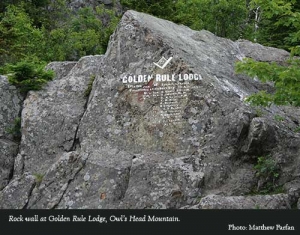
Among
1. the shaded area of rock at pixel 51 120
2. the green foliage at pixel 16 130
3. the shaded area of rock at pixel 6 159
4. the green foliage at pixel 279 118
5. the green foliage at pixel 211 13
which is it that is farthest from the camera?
the green foliage at pixel 211 13

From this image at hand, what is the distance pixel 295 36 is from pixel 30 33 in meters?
13.8

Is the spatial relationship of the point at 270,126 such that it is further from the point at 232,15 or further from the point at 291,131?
the point at 232,15

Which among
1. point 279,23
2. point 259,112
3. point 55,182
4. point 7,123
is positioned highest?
point 279,23

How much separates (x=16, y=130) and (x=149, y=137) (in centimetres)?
359

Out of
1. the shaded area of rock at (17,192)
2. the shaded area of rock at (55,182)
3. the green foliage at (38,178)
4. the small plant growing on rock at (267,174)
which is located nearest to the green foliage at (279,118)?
the small plant growing on rock at (267,174)

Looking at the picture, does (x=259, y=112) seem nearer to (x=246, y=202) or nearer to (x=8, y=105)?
(x=246, y=202)

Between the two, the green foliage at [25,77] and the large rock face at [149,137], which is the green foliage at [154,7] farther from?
the green foliage at [25,77]

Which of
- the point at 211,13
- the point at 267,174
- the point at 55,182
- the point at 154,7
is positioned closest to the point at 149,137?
the point at 55,182

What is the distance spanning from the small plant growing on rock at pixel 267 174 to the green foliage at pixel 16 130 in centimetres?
607

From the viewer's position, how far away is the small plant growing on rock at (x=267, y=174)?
38.6 ft

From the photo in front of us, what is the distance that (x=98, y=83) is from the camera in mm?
14062

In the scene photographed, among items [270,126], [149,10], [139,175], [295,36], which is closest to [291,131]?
[270,126]

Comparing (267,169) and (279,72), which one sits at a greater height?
(279,72)

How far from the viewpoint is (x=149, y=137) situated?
1298 cm
